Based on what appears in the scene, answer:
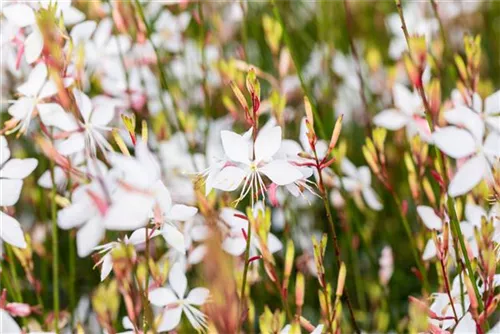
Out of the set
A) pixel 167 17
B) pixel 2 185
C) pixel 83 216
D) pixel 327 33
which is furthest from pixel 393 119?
pixel 83 216

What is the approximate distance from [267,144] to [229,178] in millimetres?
75

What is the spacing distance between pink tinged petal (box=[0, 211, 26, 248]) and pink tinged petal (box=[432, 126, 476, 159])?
1.81 feet

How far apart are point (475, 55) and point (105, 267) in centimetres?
64

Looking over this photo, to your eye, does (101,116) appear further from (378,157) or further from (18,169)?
(378,157)

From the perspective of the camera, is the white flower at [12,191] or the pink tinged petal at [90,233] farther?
the white flower at [12,191]

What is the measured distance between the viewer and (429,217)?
1.16 m

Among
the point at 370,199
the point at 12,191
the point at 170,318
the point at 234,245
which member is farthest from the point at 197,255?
the point at 370,199

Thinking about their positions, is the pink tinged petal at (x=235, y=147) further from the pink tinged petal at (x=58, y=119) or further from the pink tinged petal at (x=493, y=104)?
the pink tinged petal at (x=493, y=104)

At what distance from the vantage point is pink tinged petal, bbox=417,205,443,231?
3.76ft

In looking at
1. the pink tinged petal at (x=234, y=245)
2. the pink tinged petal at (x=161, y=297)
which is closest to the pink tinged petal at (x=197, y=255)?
the pink tinged petal at (x=234, y=245)

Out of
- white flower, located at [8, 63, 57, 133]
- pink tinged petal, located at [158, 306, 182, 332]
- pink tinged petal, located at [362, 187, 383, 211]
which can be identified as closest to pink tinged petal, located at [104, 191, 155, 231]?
pink tinged petal, located at [158, 306, 182, 332]

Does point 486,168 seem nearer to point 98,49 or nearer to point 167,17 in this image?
point 98,49

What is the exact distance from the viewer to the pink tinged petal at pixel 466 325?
0.89 meters

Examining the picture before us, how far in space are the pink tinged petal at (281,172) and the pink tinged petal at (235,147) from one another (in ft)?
0.10
